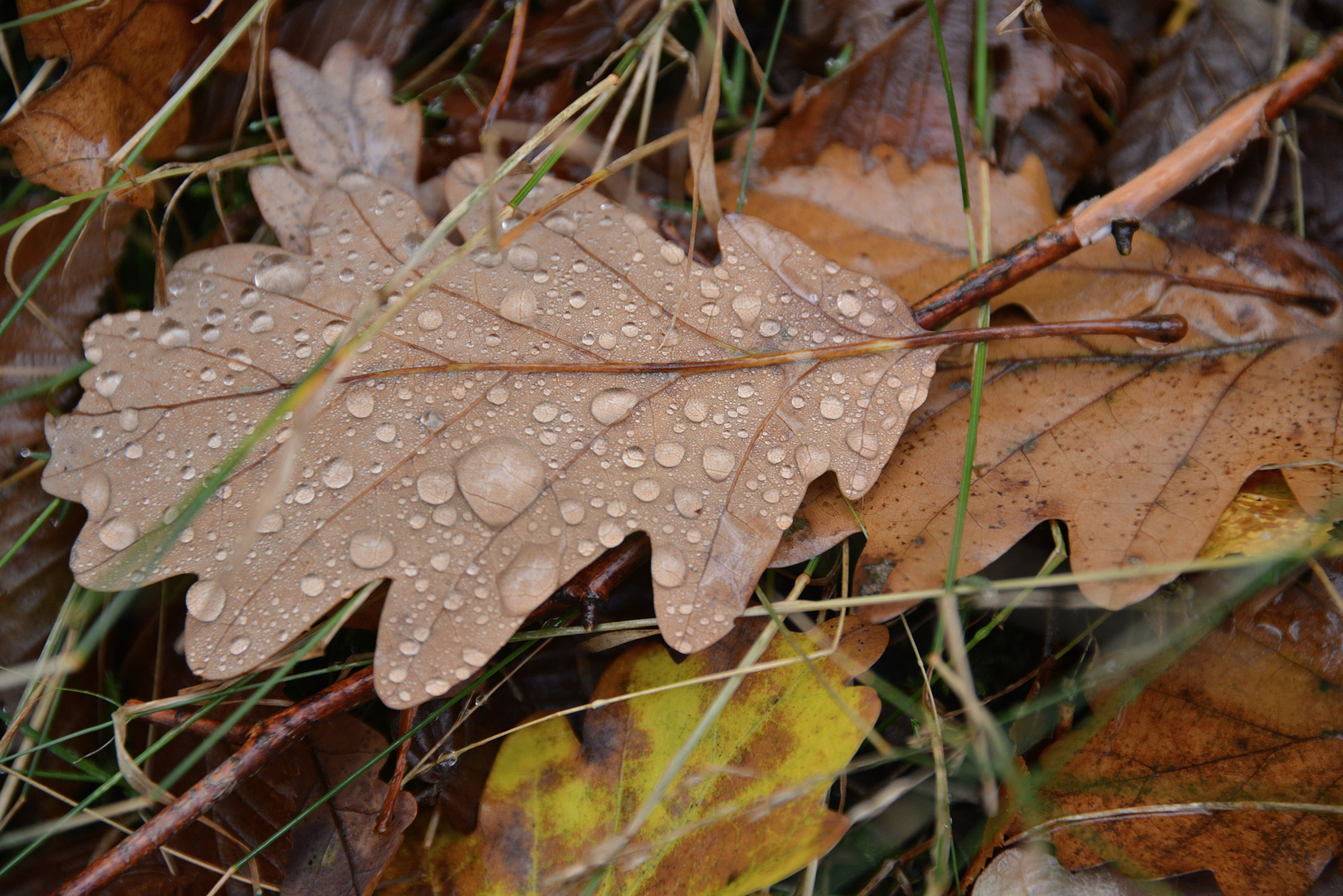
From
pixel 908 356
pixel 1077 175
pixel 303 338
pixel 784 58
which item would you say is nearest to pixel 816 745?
pixel 908 356

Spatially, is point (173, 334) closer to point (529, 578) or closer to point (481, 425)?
point (481, 425)

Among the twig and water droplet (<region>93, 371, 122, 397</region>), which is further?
water droplet (<region>93, 371, 122, 397</region>)

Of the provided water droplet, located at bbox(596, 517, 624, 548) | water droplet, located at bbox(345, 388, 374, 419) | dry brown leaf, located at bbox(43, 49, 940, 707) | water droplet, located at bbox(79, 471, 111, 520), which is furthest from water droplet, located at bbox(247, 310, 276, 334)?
water droplet, located at bbox(596, 517, 624, 548)

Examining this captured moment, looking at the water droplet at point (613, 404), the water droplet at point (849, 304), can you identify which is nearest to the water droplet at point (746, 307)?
the water droplet at point (849, 304)

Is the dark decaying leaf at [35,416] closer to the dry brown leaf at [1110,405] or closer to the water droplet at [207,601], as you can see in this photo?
the water droplet at [207,601]

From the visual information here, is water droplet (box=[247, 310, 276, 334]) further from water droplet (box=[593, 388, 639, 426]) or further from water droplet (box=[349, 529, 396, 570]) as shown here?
water droplet (box=[593, 388, 639, 426])

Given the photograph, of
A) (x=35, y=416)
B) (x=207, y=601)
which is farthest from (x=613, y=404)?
(x=35, y=416)
